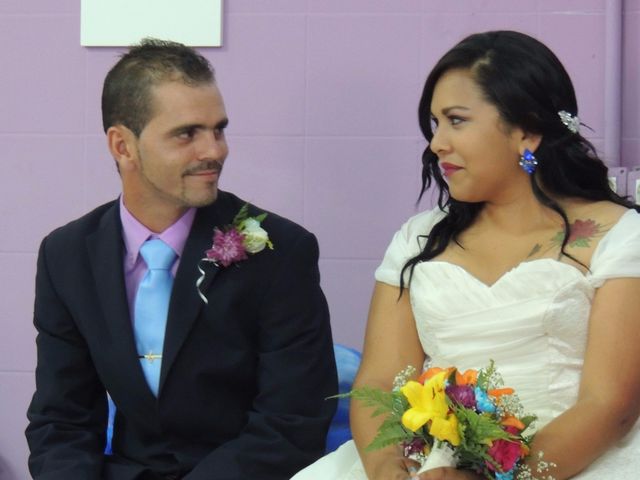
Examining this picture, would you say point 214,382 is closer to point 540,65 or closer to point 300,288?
point 300,288

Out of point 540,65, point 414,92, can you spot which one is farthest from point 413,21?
point 540,65

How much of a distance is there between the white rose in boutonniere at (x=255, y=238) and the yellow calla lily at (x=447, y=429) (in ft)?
2.48

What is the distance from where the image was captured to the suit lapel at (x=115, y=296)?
2.68 metres

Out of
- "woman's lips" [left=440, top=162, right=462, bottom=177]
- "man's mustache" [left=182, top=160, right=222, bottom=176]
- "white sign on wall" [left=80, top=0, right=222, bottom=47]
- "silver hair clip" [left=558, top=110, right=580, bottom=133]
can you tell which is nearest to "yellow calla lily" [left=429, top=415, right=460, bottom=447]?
"woman's lips" [left=440, top=162, right=462, bottom=177]

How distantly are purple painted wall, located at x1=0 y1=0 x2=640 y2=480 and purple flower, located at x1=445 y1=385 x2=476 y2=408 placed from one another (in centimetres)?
137

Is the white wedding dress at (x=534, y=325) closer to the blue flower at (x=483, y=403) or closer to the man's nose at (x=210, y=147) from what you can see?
the blue flower at (x=483, y=403)

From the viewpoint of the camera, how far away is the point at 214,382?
8.88 feet

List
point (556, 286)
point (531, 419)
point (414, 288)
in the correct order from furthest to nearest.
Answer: point (414, 288), point (556, 286), point (531, 419)

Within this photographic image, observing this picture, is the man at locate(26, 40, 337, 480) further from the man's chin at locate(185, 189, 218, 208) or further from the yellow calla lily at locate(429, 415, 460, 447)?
the yellow calla lily at locate(429, 415, 460, 447)

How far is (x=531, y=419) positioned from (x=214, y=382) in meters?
0.79

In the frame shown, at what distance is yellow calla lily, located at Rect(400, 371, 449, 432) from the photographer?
7.02 feet

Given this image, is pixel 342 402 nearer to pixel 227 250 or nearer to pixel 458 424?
pixel 227 250

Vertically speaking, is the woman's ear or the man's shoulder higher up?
the woman's ear

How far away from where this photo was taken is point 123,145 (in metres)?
2.83
